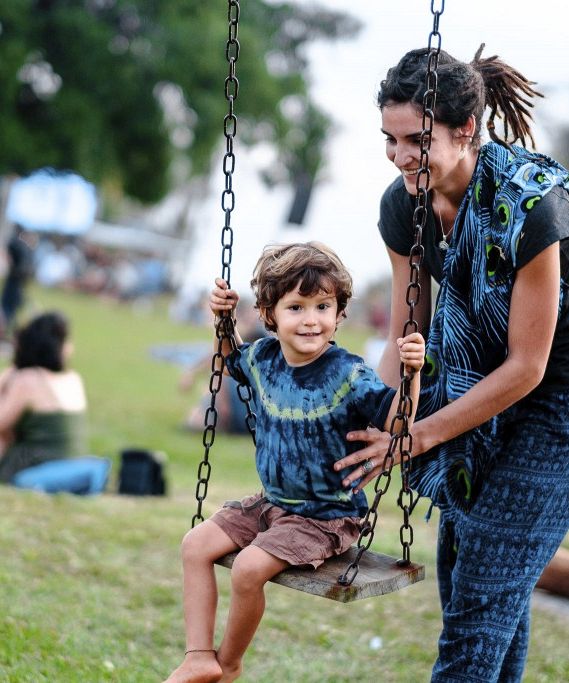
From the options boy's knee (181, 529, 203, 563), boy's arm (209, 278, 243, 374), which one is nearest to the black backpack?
boy's arm (209, 278, 243, 374)

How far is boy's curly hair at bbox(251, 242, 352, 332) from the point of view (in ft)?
9.73

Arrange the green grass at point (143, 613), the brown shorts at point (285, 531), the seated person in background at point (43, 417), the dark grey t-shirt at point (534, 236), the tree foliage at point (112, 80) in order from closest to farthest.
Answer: the dark grey t-shirt at point (534, 236) < the brown shorts at point (285, 531) < the green grass at point (143, 613) < the seated person in background at point (43, 417) < the tree foliage at point (112, 80)

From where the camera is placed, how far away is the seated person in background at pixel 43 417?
7227 mm

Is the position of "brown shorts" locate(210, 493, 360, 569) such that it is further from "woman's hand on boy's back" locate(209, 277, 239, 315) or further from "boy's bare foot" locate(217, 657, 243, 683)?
"woman's hand on boy's back" locate(209, 277, 239, 315)

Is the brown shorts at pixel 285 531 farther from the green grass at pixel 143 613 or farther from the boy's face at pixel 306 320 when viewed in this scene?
the green grass at pixel 143 613

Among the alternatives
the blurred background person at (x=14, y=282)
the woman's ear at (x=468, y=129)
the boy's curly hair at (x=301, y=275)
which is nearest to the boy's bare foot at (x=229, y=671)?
the boy's curly hair at (x=301, y=275)

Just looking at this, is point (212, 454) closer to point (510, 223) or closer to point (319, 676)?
point (319, 676)

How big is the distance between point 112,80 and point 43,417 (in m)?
9.94

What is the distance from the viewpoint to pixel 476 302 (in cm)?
286

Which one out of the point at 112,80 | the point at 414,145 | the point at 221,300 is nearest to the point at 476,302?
the point at 414,145

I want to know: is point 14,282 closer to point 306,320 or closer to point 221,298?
point 221,298

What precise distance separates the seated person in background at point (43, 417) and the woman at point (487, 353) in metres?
4.58

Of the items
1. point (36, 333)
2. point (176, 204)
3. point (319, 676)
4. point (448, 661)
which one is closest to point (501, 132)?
point (448, 661)

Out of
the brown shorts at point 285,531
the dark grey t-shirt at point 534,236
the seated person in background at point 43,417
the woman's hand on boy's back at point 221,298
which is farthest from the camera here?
the seated person in background at point 43,417
